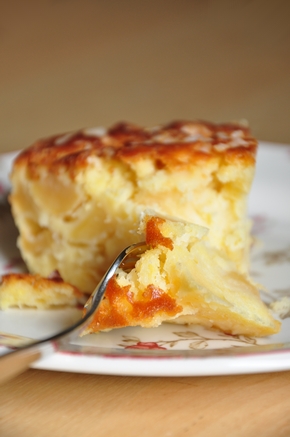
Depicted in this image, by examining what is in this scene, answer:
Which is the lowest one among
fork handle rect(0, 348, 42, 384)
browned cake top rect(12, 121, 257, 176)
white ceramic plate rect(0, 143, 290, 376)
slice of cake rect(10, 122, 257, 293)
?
white ceramic plate rect(0, 143, 290, 376)

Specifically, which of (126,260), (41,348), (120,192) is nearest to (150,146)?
(120,192)

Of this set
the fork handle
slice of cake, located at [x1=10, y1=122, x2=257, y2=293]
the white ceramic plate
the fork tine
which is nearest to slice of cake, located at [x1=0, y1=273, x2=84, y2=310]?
the white ceramic plate

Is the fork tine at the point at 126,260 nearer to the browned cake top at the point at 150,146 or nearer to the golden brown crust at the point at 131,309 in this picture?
the golden brown crust at the point at 131,309

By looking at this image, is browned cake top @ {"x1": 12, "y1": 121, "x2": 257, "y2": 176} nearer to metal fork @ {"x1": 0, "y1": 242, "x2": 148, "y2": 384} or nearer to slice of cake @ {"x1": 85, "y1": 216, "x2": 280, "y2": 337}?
slice of cake @ {"x1": 85, "y1": 216, "x2": 280, "y2": 337}

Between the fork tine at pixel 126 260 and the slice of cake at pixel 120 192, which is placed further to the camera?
the slice of cake at pixel 120 192

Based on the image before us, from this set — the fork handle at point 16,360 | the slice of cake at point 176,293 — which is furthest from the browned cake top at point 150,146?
the fork handle at point 16,360

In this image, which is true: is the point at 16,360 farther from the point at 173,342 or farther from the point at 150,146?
the point at 150,146
